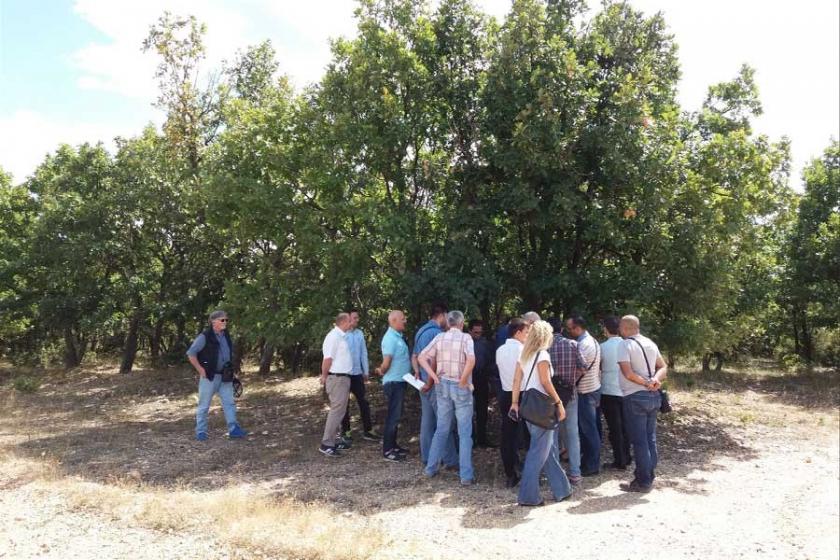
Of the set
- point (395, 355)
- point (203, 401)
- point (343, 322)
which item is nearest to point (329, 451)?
point (395, 355)

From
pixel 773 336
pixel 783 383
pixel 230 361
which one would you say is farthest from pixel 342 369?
pixel 773 336

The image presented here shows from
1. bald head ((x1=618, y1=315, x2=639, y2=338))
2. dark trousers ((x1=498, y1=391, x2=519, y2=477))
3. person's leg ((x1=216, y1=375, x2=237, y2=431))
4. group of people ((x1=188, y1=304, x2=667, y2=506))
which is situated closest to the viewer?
group of people ((x1=188, y1=304, x2=667, y2=506))

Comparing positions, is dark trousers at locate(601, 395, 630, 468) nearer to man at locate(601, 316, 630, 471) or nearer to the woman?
man at locate(601, 316, 630, 471)

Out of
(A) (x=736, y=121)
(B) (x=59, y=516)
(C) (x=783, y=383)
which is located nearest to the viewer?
(B) (x=59, y=516)

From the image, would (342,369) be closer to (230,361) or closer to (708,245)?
(230,361)

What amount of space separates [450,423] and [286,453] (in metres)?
2.84

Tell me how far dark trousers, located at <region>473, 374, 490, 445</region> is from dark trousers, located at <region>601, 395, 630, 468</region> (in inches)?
62.1

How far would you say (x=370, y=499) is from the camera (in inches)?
256

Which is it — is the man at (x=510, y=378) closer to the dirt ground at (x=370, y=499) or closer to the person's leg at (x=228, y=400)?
the dirt ground at (x=370, y=499)

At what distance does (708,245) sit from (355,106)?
6009 mm

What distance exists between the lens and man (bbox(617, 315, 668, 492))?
661 centimetres

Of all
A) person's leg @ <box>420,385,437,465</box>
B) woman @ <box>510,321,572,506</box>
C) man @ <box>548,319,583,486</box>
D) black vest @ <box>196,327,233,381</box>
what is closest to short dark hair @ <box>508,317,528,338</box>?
man @ <box>548,319,583,486</box>

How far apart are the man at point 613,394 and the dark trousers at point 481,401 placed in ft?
5.15

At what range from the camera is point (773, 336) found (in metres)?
26.3
